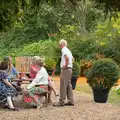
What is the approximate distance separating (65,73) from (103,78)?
1.35m

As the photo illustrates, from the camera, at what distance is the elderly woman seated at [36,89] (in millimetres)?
8789

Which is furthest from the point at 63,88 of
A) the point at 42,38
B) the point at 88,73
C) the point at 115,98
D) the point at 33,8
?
the point at 42,38

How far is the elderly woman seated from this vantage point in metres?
8.79

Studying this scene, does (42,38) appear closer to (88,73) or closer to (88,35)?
(88,35)

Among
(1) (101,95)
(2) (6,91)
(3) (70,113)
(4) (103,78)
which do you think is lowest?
(3) (70,113)

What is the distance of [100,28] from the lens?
2023 cm

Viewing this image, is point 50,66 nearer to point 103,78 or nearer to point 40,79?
point 103,78

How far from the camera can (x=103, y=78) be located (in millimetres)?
9812

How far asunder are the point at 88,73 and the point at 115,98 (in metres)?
1.46

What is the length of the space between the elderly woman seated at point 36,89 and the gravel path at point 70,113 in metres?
0.28

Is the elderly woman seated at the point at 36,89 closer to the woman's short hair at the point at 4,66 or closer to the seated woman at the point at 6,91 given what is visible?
the seated woman at the point at 6,91

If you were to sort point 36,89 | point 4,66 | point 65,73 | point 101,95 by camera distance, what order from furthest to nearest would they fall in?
point 101,95
point 4,66
point 65,73
point 36,89

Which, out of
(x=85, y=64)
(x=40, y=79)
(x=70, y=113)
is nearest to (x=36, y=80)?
(x=40, y=79)

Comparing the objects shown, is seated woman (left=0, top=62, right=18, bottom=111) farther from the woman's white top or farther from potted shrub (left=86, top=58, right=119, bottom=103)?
potted shrub (left=86, top=58, right=119, bottom=103)
